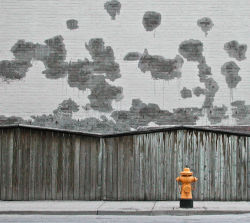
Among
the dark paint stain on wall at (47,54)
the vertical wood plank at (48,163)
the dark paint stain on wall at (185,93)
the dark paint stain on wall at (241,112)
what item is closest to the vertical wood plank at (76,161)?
the vertical wood plank at (48,163)

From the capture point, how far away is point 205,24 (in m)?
20.2

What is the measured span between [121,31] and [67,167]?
5791mm

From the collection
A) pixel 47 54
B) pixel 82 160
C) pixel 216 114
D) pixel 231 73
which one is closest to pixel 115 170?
pixel 82 160

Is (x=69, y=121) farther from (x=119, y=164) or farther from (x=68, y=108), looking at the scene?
(x=119, y=164)

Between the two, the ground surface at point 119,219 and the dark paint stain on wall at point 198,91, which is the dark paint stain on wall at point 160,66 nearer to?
the dark paint stain on wall at point 198,91

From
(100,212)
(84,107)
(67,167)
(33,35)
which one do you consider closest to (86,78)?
(84,107)

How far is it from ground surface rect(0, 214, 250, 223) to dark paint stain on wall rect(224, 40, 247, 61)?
802 cm

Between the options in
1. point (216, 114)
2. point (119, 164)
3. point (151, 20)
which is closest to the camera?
point (119, 164)

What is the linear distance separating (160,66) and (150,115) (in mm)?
1697

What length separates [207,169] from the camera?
53.8 ft

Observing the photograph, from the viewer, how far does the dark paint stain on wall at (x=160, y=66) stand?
20.1 m

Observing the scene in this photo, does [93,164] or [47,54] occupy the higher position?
[47,54]

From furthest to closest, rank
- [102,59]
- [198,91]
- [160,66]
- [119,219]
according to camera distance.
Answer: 1. [102,59]
2. [160,66]
3. [198,91]
4. [119,219]

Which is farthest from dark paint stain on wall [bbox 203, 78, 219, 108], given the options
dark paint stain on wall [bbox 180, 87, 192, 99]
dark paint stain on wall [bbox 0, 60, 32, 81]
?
dark paint stain on wall [bbox 0, 60, 32, 81]
